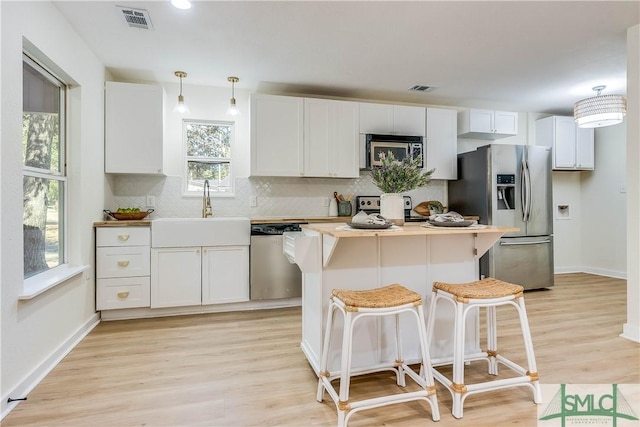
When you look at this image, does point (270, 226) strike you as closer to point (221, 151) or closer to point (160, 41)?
point (221, 151)

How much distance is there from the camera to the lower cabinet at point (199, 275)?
130 inches

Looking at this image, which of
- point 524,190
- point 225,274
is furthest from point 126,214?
point 524,190

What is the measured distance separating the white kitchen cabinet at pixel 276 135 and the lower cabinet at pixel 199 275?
0.99m

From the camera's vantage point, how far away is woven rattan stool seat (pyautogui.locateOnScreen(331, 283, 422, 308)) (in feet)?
5.35

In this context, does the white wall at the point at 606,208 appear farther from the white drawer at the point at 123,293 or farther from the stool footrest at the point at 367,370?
the white drawer at the point at 123,293

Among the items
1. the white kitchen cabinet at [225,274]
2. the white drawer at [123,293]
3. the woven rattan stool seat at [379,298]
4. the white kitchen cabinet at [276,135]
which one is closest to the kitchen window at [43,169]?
the white drawer at [123,293]

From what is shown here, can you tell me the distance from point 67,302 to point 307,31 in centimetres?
278

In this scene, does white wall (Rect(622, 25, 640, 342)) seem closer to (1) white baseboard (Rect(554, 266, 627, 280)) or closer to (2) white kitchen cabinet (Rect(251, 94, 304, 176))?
(1) white baseboard (Rect(554, 266, 627, 280))

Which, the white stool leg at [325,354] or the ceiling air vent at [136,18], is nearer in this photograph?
the white stool leg at [325,354]

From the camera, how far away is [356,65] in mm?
3418

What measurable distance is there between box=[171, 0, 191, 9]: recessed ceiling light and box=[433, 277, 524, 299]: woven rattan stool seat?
2.46 m

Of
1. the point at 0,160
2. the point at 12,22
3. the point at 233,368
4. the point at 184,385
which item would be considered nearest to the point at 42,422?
Result: the point at 184,385

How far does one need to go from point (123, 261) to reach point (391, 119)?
132 inches

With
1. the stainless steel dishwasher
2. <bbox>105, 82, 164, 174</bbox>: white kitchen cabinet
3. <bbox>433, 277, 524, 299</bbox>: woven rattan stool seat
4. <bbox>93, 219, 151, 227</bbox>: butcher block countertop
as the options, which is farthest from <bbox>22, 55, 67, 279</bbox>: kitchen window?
<bbox>433, 277, 524, 299</bbox>: woven rattan stool seat
